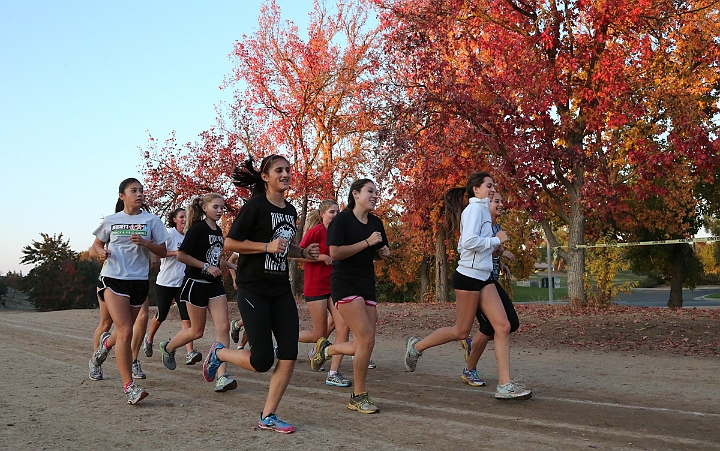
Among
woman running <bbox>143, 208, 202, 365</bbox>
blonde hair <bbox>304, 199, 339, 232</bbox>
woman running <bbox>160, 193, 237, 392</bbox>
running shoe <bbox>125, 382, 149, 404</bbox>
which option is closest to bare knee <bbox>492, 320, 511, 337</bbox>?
blonde hair <bbox>304, 199, 339, 232</bbox>

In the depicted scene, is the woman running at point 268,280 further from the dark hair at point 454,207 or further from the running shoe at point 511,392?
the dark hair at point 454,207

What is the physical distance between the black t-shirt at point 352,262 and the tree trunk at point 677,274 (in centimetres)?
2396

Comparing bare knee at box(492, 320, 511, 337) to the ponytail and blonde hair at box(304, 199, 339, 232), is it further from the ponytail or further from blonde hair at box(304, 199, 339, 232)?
blonde hair at box(304, 199, 339, 232)

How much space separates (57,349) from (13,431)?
711 cm

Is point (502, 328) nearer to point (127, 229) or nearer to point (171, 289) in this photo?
point (127, 229)

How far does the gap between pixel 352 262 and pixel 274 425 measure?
1.71 m

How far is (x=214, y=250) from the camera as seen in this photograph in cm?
Result: 830

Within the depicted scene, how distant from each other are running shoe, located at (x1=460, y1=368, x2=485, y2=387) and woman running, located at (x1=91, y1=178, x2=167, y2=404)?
352 cm

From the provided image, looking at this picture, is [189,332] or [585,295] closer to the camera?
[189,332]

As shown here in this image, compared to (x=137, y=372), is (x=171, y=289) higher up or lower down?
higher up

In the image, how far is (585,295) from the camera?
16.8 meters

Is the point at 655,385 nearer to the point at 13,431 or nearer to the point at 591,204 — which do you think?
the point at 13,431

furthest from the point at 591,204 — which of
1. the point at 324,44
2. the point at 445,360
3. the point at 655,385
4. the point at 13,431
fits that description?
the point at 324,44

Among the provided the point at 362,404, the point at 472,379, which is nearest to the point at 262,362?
the point at 362,404
